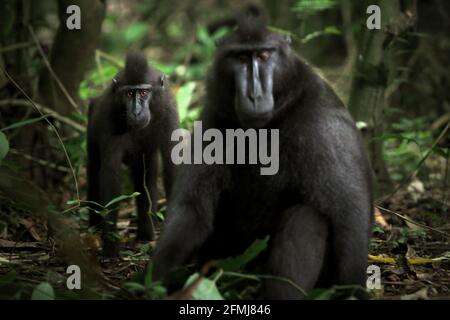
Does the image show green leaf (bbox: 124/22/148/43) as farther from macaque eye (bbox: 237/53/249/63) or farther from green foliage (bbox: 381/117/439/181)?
macaque eye (bbox: 237/53/249/63)

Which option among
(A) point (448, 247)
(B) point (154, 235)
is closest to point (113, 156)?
(B) point (154, 235)

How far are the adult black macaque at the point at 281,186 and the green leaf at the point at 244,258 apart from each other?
114 mm

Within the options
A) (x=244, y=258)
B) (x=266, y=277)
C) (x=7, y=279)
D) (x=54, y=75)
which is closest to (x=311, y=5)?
(x=54, y=75)

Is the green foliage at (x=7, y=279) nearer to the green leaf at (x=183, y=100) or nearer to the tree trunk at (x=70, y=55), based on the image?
the tree trunk at (x=70, y=55)

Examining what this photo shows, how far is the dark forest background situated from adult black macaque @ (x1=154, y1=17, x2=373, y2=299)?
26 centimetres

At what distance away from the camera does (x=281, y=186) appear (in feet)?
13.7

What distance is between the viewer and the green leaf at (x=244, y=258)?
3773mm

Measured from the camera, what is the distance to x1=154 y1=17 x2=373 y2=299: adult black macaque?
3871mm

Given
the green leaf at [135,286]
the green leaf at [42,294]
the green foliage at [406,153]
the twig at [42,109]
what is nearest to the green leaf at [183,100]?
the twig at [42,109]

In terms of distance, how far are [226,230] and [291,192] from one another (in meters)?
0.53

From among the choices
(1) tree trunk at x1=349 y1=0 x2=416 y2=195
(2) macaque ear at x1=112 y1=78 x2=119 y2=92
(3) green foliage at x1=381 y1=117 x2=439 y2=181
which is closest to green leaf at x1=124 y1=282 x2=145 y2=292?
(2) macaque ear at x1=112 y1=78 x2=119 y2=92

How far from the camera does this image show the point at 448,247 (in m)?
5.29

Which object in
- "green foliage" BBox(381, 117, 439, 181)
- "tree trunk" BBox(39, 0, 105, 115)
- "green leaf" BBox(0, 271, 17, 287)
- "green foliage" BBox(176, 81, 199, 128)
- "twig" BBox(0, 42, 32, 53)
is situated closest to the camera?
"green leaf" BBox(0, 271, 17, 287)

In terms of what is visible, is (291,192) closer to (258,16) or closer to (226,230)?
(226,230)
